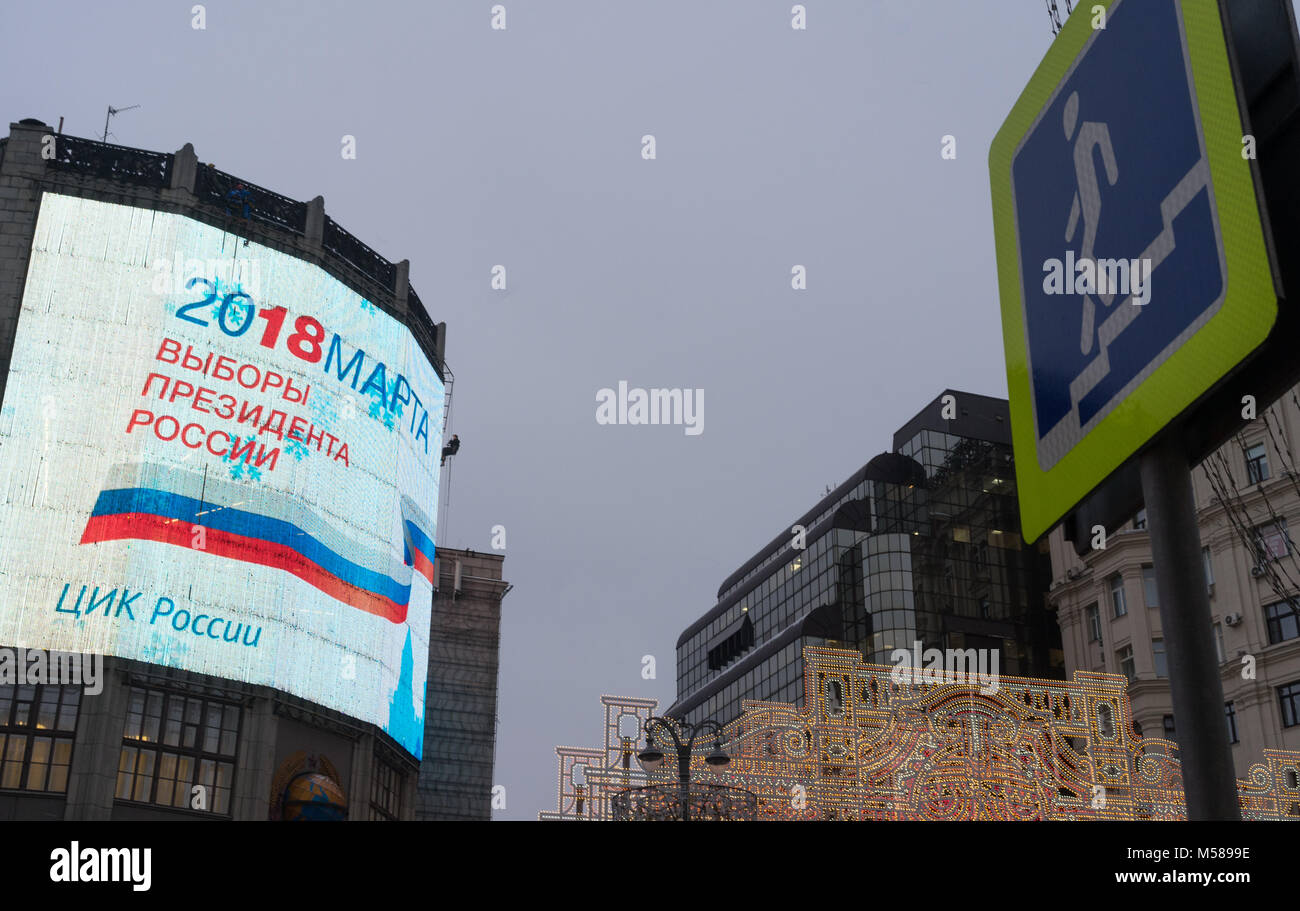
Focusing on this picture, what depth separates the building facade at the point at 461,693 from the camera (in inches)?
3297

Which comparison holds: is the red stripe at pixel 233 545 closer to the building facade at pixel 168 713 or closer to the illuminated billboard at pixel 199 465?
the illuminated billboard at pixel 199 465

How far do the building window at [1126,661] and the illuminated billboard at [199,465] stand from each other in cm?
3271

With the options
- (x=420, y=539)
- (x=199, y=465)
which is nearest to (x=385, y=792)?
(x=420, y=539)

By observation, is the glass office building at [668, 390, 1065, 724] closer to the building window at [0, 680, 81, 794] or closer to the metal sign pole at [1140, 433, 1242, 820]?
the building window at [0, 680, 81, 794]

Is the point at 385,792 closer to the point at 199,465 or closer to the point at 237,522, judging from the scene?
the point at 237,522

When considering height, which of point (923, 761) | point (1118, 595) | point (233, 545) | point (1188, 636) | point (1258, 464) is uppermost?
point (1258, 464)

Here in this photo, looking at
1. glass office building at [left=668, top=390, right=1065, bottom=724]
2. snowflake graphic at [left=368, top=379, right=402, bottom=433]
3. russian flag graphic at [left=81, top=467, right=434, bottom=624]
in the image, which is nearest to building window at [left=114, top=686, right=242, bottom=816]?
russian flag graphic at [left=81, top=467, right=434, bottom=624]

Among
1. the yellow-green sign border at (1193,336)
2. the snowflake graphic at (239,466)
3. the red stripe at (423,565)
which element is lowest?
the yellow-green sign border at (1193,336)

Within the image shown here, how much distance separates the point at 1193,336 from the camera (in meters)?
2.90

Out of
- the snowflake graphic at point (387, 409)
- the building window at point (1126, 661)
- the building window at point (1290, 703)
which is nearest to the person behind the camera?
the snowflake graphic at point (387, 409)

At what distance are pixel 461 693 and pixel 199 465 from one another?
44.4 metres

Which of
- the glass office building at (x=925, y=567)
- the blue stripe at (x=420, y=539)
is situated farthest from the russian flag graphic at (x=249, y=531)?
the glass office building at (x=925, y=567)

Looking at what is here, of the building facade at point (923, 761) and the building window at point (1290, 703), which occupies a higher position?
the building window at point (1290, 703)

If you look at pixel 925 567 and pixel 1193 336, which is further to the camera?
pixel 925 567
